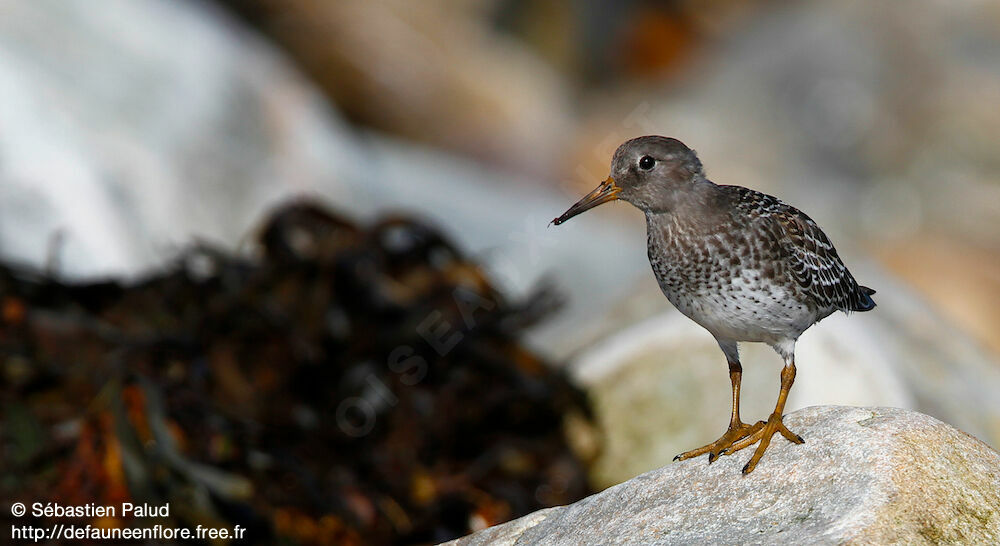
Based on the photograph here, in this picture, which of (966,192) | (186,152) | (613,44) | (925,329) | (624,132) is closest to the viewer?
(624,132)

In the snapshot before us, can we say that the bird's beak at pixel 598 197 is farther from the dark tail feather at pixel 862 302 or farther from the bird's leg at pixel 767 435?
the dark tail feather at pixel 862 302

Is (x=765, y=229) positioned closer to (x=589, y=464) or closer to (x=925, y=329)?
(x=589, y=464)

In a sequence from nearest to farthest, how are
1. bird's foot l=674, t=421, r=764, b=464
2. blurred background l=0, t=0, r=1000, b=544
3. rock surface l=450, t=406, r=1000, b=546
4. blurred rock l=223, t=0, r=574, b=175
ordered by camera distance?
rock surface l=450, t=406, r=1000, b=546, bird's foot l=674, t=421, r=764, b=464, blurred background l=0, t=0, r=1000, b=544, blurred rock l=223, t=0, r=574, b=175

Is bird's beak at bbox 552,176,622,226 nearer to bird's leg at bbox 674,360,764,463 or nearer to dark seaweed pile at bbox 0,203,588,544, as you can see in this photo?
bird's leg at bbox 674,360,764,463

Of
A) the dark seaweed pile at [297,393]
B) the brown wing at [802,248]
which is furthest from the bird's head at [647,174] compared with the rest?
the dark seaweed pile at [297,393]

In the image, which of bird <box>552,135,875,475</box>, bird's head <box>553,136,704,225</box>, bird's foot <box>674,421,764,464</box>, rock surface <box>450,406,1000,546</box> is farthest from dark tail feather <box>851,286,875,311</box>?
bird's head <box>553,136,704,225</box>

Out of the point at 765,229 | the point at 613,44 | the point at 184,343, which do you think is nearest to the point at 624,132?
the point at 765,229
